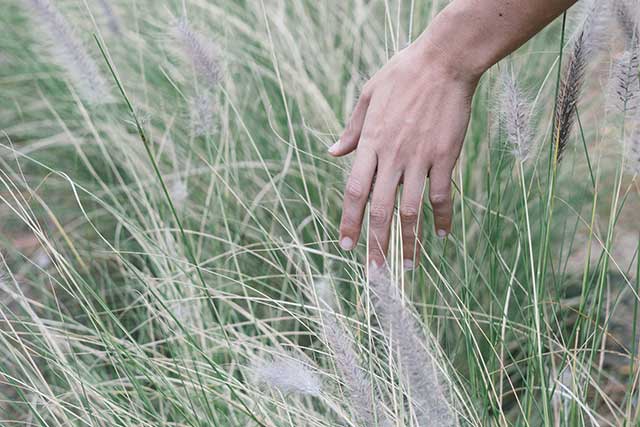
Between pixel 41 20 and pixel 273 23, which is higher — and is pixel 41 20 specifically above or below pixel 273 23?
above

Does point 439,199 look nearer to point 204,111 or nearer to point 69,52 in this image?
point 204,111

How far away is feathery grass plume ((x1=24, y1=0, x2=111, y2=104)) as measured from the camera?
151cm

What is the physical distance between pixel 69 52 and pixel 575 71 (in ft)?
3.23

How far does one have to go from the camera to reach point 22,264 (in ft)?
7.05

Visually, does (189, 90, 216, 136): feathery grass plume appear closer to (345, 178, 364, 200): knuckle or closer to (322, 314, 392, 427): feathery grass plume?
(345, 178, 364, 200): knuckle

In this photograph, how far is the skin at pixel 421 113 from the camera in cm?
112

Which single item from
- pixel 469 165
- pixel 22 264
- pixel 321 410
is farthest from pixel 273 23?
pixel 321 410

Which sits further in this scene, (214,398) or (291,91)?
(291,91)

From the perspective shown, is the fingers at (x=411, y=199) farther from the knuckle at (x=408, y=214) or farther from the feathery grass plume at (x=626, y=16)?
the feathery grass plume at (x=626, y=16)

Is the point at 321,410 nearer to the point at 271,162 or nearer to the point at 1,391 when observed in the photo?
the point at 271,162

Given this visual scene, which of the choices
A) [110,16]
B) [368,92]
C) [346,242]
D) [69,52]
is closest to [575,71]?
[368,92]

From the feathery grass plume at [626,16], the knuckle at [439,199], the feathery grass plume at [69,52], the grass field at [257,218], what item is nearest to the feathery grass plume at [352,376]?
the grass field at [257,218]

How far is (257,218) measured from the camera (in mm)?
2004

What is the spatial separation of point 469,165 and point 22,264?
49.6 inches
